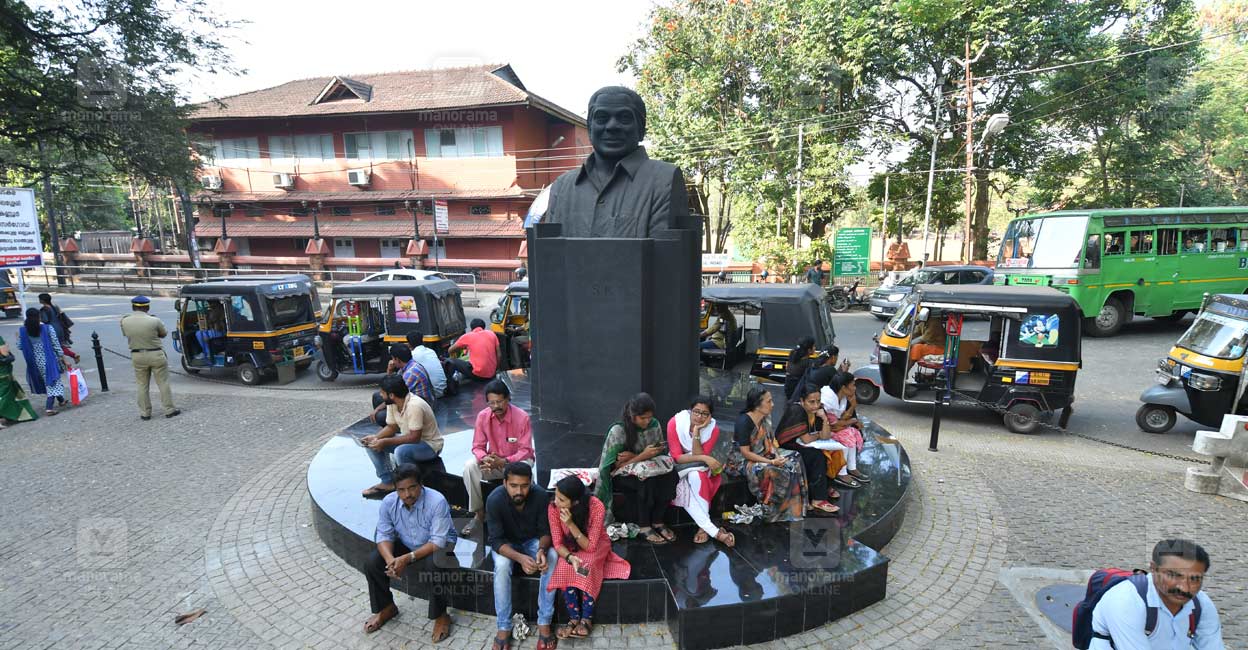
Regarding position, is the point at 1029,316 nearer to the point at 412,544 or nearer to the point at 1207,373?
the point at 1207,373

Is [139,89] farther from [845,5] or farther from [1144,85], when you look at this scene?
[1144,85]

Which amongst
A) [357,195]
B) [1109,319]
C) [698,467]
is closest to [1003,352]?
[698,467]

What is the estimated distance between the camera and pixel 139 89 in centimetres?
1574

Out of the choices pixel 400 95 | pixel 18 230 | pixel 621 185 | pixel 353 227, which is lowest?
pixel 18 230

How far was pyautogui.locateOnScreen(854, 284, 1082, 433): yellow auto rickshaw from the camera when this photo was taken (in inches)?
323

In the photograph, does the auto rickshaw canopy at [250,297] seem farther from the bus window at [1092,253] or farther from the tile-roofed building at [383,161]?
the bus window at [1092,253]

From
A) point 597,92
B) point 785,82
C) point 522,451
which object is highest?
point 785,82

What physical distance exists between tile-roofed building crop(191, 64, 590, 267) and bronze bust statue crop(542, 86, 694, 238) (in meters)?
23.2

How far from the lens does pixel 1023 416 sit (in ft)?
28.2

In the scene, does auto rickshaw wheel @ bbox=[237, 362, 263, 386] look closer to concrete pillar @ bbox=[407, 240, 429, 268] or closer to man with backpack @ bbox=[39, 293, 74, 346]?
man with backpack @ bbox=[39, 293, 74, 346]

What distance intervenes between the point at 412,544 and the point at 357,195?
1199 inches

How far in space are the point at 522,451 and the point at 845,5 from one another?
71.1ft

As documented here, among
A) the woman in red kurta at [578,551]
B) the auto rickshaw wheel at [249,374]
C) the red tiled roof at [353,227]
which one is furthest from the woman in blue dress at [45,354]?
the red tiled roof at [353,227]

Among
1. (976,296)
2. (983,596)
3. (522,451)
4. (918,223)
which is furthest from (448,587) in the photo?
(918,223)
